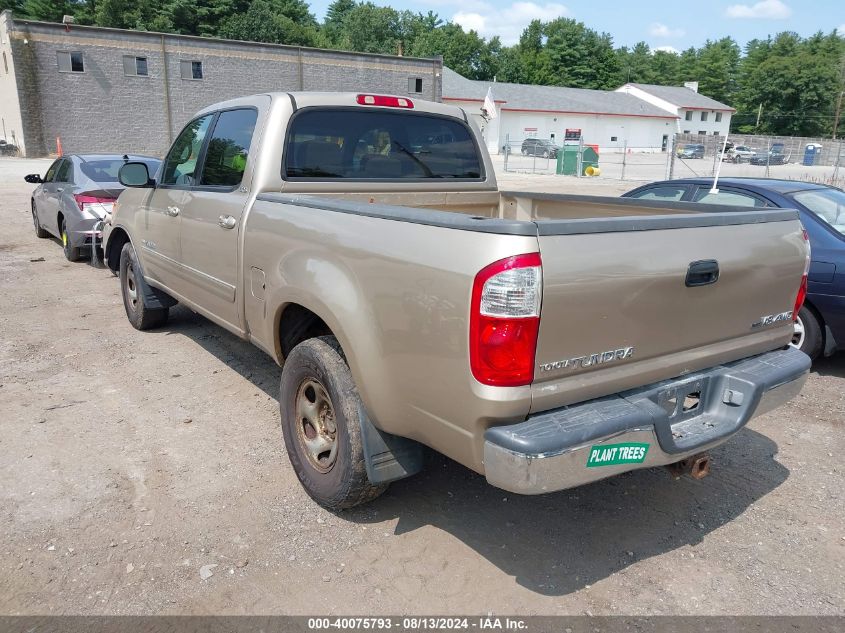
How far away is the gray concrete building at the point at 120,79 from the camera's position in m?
36.8

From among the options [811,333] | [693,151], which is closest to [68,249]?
[811,333]

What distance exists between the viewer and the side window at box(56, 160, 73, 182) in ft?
30.9

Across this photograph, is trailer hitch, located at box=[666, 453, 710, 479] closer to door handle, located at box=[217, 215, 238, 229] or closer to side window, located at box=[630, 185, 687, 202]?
door handle, located at box=[217, 215, 238, 229]

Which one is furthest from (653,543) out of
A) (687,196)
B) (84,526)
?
(687,196)

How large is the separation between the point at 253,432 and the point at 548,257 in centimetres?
269

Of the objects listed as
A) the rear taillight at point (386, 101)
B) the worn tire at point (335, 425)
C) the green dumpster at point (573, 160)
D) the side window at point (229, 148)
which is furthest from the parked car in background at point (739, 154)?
the worn tire at point (335, 425)

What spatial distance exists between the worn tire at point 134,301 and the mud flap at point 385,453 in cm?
374

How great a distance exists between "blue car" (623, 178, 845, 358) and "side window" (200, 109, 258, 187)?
4.01m

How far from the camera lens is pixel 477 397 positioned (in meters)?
2.33

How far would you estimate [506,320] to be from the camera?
227 cm

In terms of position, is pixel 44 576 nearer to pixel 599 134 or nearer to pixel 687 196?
pixel 687 196

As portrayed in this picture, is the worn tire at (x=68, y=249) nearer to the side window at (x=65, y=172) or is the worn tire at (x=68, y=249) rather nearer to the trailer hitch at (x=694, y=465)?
the side window at (x=65, y=172)

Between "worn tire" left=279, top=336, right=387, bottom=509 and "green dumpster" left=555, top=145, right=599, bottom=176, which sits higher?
"worn tire" left=279, top=336, right=387, bottom=509

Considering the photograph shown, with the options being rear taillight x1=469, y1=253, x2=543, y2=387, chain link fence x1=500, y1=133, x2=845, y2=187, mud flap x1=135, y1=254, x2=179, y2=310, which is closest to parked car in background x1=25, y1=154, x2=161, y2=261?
mud flap x1=135, y1=254, x2=179, y2=310
